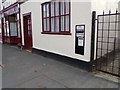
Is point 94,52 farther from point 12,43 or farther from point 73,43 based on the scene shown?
point 12,43

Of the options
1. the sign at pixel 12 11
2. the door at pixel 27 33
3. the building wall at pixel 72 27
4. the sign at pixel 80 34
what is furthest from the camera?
the sign at pixel 12 11

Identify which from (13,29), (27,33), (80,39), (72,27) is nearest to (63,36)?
(72,27)

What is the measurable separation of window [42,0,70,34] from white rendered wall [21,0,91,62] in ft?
0.90

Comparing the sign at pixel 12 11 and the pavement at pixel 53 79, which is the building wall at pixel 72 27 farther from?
the sign at pixel 12 11

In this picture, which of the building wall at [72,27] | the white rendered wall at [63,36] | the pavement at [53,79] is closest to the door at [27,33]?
the white rendered wall at [63,36]

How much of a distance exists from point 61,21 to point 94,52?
6.58ft

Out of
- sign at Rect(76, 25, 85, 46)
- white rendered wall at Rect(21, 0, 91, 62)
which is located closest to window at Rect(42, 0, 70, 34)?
white rendered wall at Rect(21, 0, 91, 62)

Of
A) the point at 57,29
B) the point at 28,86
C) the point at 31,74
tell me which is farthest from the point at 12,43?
the point at 28,86

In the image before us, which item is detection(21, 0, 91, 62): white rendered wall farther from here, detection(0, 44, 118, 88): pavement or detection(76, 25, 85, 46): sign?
detection(0, 44, 118, 88): pavement

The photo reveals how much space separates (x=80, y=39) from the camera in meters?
4.17

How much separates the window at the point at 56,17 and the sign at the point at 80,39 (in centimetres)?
57

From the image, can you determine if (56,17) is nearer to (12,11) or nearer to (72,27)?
(72,27)

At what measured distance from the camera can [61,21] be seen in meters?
5.01

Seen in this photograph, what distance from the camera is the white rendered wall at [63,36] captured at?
3.89 meters
